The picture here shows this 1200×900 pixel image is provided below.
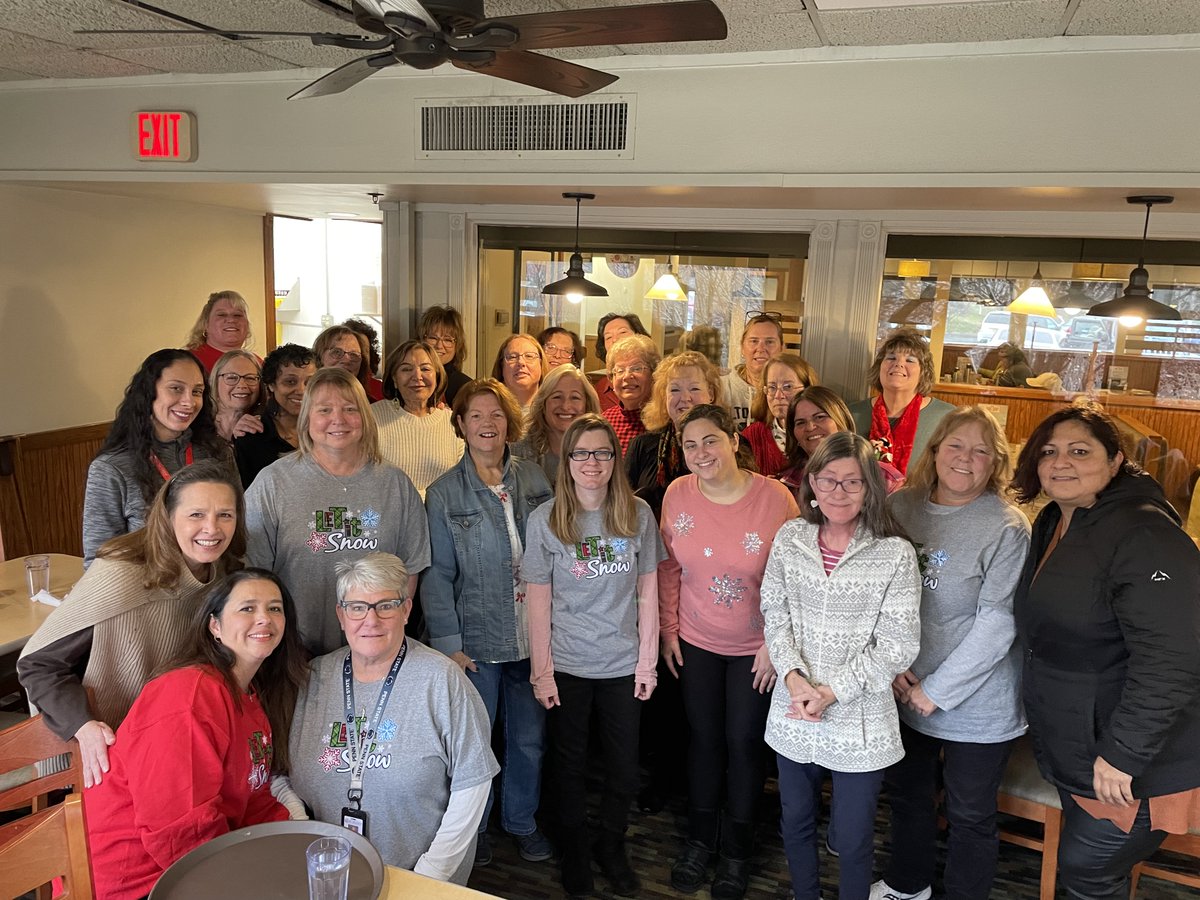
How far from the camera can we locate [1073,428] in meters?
2.16

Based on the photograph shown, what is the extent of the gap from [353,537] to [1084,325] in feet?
12.6

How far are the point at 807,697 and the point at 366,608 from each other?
1.18 metres

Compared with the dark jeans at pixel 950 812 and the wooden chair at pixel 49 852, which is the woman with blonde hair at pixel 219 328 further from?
the dark jeans at pixel 950 812

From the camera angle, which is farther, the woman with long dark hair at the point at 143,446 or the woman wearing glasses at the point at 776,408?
the woman wearing glasses at the point at 776,408

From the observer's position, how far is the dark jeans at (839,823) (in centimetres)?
226

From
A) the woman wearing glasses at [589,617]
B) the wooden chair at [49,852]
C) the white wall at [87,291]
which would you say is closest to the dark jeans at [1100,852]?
the woman wearing glasses at [589,617]

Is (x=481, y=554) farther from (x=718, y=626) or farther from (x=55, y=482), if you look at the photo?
(x=55, y=482)

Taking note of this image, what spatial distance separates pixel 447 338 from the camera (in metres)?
4.53

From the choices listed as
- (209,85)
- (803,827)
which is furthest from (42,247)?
(803,827)

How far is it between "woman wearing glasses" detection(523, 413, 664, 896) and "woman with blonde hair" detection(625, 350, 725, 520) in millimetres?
564

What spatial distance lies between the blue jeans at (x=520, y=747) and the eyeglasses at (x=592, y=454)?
2.47ft

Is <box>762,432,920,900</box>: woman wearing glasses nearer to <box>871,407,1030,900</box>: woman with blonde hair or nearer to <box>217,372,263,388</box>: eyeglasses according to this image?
<box>871,407,1030,900</box>: woman with blonde hair

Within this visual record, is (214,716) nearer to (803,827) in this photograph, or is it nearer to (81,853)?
(81,853)

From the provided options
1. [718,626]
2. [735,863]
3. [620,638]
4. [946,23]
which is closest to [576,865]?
[735,863]
